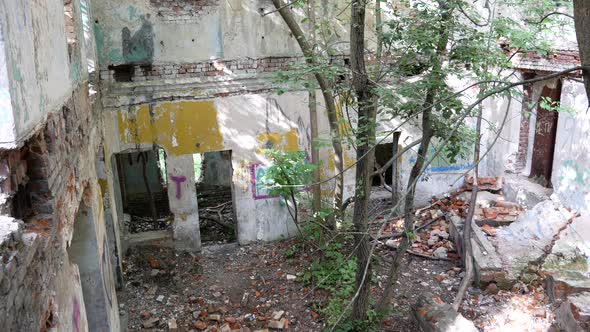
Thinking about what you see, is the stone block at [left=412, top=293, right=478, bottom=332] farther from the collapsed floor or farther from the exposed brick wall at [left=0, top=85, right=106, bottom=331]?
the exposed brick wall at [left=0, top=85, right=106, bottom=331]

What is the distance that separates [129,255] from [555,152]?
8276 millimetres

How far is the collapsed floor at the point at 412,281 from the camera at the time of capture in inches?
272

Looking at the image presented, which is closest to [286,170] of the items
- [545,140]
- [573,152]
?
[573,152]

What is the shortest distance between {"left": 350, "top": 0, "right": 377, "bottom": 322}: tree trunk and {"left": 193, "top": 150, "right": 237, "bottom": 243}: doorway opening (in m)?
3.70

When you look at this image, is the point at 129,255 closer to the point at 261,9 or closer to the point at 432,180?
the point at 261,9

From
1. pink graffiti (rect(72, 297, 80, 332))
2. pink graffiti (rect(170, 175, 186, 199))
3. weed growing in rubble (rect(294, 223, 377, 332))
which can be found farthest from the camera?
pink graffiti (rect(170, 175, 186, 199))

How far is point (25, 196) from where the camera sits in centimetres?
273

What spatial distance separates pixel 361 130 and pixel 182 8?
4.54 metres

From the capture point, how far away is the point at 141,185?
1260cm

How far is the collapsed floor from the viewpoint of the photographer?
272 inches

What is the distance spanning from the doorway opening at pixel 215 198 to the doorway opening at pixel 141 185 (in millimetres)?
929

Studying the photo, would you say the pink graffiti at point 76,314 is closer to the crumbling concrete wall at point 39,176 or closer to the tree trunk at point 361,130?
the crumbling concrete wall at point 39,176

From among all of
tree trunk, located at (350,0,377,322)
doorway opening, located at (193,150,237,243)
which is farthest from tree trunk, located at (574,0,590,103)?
doorway opening, located at (193,150,237,243)

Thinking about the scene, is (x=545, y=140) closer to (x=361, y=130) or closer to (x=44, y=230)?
(x=361, y=130)
